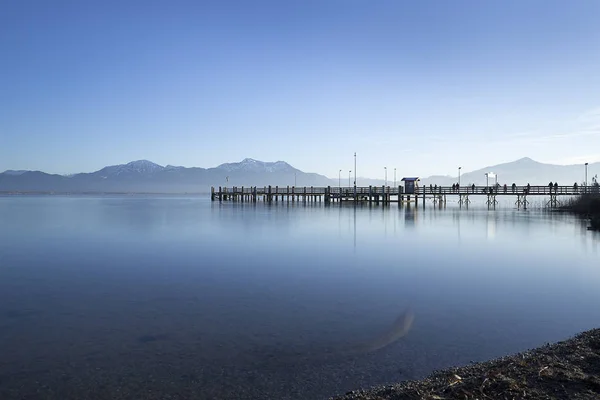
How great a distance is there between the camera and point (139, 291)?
1220 centimetres

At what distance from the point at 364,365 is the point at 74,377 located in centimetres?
432

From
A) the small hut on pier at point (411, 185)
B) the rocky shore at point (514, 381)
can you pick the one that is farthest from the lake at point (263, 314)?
the small hut on pier at point (411, 185)

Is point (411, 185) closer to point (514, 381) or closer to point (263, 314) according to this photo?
point (263, 314)

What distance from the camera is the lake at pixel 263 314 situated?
262 inches

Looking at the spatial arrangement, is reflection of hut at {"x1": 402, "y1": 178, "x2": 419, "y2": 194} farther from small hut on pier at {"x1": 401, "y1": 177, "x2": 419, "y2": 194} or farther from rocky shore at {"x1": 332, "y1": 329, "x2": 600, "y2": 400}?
rocky shore at {"x1": 332, "y1": 329, "x2": 600, "y2": 400}

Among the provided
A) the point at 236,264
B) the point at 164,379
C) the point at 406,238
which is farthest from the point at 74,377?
the point at 406,238

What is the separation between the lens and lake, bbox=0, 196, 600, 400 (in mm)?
6652

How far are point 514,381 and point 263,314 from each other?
5.47 m

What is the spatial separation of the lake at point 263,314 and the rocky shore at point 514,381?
0.63 metres

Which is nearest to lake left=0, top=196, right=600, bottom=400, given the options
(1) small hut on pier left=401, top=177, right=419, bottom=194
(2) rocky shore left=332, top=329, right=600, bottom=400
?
(2) rocky shore left=332, top=329, right=600, bottom=400

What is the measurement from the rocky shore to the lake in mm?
Answer: 629

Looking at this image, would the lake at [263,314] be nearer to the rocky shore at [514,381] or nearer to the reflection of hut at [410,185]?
the rocky shore at [514,381]

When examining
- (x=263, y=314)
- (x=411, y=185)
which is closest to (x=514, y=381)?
(x=263, y=314)

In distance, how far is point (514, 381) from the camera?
571cm
